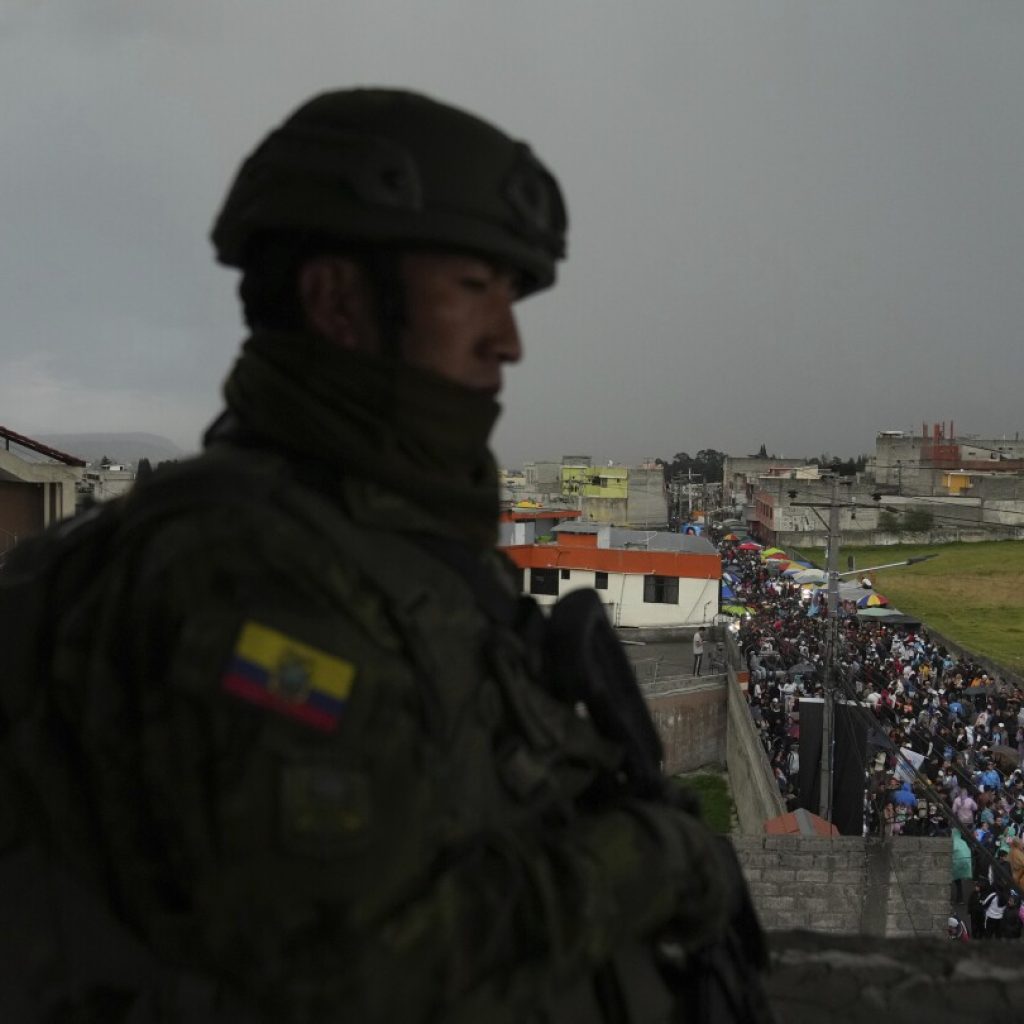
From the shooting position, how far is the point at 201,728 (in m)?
1.00

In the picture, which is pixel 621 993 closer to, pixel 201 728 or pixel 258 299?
pixel 201 728

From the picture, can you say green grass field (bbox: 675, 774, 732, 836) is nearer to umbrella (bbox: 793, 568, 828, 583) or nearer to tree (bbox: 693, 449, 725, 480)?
umbrella (bbox: 793, 568, 828, 583)

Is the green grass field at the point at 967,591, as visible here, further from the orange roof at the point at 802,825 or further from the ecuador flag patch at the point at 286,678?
the ecuador flag patch at the point at 286,678

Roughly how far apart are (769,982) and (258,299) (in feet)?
7.21

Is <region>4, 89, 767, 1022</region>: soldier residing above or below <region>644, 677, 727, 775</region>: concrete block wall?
above

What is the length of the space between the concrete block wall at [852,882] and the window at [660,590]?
63.5ft

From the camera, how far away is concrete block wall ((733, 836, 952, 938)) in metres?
9.84

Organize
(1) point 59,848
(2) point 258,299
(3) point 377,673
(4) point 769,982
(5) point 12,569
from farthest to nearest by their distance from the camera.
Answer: (4) point 769,982 < (2) point 258,299 < (5) point 12,569 < (1) point 59,848 < (3) point 377,673

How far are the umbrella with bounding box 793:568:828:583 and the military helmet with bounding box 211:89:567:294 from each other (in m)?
32.1

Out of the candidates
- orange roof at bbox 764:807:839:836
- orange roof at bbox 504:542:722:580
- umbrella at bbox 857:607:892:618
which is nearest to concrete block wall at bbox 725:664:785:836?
orange roof at bbox 764:807:839:836

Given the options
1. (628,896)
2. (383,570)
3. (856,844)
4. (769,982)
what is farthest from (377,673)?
(856,844)

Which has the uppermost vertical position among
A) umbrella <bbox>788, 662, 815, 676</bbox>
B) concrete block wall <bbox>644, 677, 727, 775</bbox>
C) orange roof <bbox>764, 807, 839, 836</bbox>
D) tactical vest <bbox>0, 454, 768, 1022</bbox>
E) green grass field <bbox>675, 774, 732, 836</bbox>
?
tactical vest <bbox>0, 454, 768, 1022</bbox>

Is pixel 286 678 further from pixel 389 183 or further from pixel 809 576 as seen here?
pixel 809 576

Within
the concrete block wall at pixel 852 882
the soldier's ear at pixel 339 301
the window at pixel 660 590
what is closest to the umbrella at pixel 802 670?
the window at pixel 660 590
